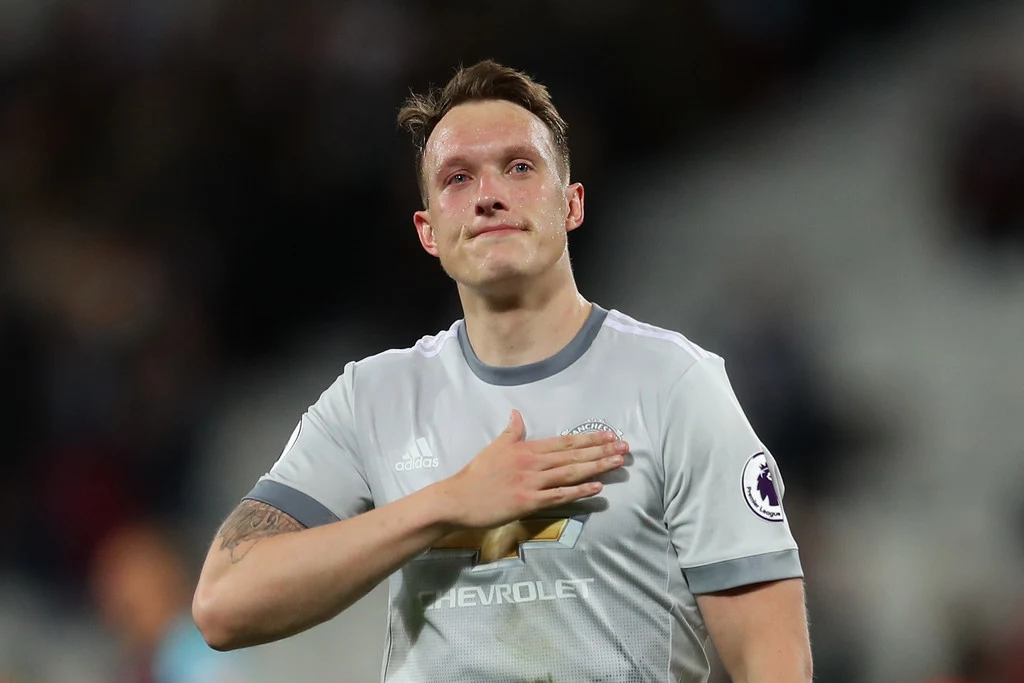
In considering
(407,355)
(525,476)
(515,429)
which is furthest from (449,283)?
(525,476)

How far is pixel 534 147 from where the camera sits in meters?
2.54

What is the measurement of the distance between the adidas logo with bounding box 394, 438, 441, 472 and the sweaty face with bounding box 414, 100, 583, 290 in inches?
14.2

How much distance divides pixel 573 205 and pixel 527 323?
374 mm

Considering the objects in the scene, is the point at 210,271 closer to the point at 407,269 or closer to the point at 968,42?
the point at 407,269

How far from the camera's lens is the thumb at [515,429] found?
7.29 feet

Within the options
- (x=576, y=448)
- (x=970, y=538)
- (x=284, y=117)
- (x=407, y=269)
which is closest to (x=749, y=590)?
(x=576, y=448)

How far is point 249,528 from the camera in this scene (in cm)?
236

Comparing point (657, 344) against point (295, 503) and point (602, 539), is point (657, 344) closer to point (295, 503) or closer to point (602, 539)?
point (602, 539)

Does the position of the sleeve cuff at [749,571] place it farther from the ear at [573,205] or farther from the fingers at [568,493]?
the ear at [573,205]

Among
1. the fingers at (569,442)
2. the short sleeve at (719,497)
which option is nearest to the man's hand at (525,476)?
the fingers at (569,442)

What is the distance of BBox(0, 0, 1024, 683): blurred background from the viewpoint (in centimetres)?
436

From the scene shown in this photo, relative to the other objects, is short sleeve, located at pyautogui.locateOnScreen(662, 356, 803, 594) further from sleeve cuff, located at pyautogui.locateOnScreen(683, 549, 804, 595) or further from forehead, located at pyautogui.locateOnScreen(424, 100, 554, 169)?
forehead, located at pyautogui.locateOnScreen(424, 100, 554, 169)

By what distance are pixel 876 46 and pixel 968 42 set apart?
1.32ft

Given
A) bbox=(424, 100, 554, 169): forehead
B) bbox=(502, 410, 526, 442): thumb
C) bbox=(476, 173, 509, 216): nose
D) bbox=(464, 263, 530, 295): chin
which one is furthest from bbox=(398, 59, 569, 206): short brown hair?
bbox=(502, 410, 526, 442): thumb
